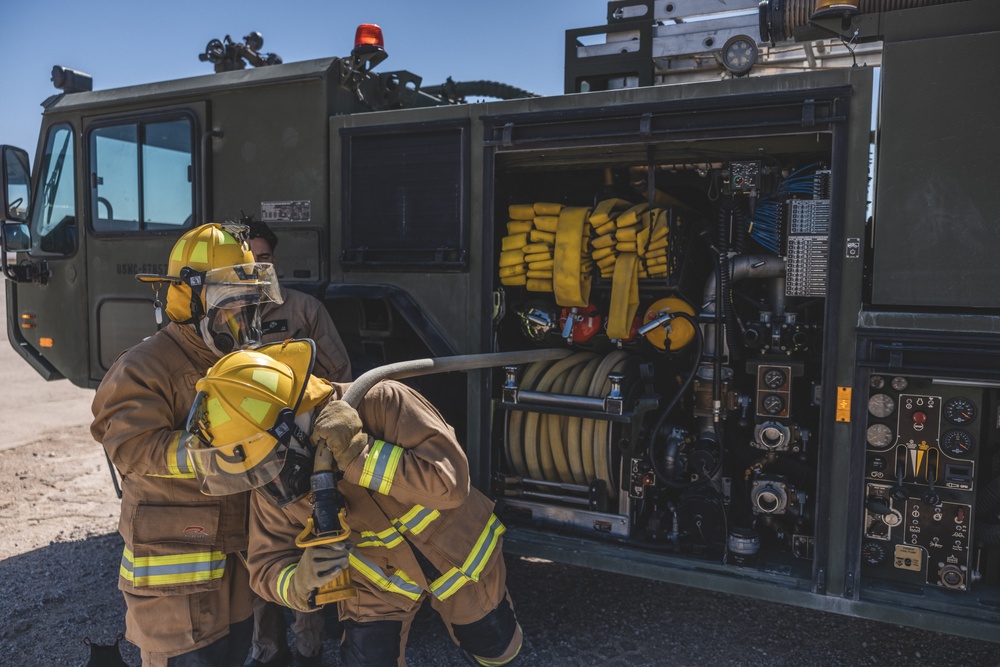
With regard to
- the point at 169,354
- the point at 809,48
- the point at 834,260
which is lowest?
the point at 169,354

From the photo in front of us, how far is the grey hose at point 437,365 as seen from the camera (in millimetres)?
2518

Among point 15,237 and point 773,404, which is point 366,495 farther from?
point 15,237

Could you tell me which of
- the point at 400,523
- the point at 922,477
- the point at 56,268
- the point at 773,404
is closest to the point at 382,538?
the point at 400,523

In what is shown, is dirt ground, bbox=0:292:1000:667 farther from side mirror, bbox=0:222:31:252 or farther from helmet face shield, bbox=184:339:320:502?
side mirror, bbox=0:222:31:252

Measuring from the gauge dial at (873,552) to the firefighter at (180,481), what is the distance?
2402 millimetres

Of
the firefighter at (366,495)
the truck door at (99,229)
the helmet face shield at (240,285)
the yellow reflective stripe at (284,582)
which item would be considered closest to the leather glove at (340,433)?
the firefighter at (366,495)

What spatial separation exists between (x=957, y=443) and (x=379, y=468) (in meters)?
2.14

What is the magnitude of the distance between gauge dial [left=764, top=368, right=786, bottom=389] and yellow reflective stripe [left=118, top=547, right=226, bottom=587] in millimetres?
2321

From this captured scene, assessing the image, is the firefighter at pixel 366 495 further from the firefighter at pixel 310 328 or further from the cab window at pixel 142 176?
the cab window at pixel 142 176

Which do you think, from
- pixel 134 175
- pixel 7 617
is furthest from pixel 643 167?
pixel 7 617

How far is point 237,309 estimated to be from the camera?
2.95 meters

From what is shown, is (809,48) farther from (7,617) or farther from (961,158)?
(7,617)

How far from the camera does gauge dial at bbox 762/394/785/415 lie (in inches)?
133

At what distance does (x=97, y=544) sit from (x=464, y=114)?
3553 mm
